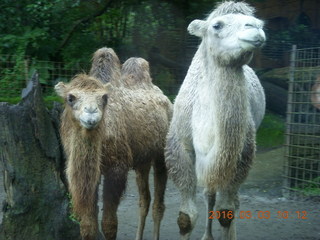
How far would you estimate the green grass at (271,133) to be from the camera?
34.4 ft

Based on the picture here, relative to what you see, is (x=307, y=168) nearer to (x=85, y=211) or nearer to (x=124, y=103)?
(x=124, y=103)

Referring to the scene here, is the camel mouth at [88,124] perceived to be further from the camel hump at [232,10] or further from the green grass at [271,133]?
the green grass at [271,133]

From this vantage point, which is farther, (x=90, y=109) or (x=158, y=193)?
(x=158, y=193)

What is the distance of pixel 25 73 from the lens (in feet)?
32.4

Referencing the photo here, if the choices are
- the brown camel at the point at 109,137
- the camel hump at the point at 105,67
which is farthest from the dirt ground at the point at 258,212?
the camel hump at the point at 105,67

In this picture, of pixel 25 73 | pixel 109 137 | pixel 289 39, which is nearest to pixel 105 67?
pixel 109 137

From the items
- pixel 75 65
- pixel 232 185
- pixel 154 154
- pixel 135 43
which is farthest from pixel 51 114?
pixel 135 43

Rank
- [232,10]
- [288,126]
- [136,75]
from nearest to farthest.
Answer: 1. [232,10]
2. [136,75]
3. [288,126]

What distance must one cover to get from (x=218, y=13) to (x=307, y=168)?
4.33 meters

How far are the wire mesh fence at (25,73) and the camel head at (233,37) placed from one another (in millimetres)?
5684

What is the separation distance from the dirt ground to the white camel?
114cm

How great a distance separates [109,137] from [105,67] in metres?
0.95

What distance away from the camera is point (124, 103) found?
5.59 meters
